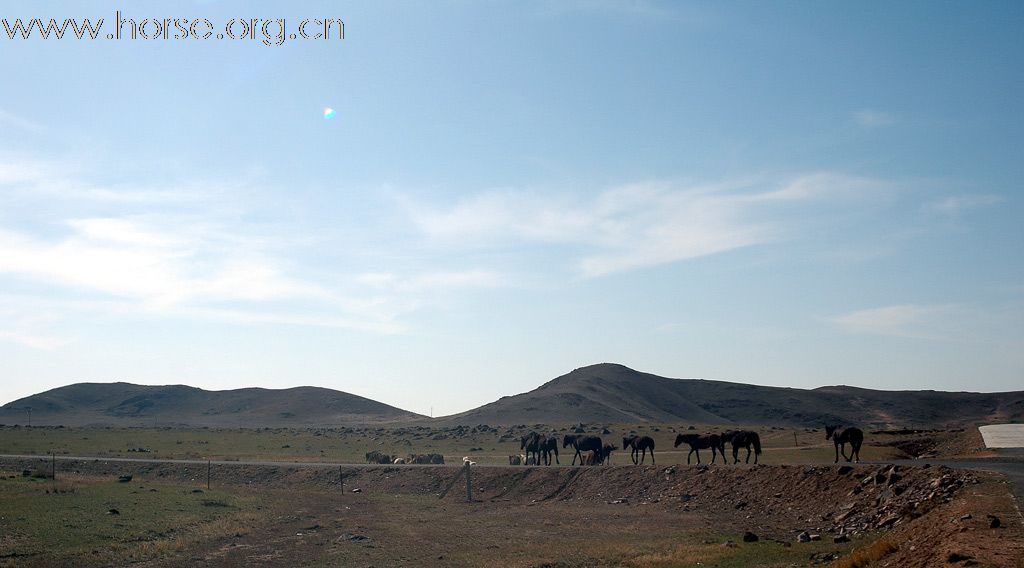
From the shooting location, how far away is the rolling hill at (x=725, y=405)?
491 feet

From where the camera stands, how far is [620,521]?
35.9 metres

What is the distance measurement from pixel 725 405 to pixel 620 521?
A: 149496mm

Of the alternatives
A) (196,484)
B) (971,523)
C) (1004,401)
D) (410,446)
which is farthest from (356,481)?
(1004,401)

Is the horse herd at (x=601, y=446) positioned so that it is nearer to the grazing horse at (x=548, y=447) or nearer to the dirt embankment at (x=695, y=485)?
the grazing horse at (x=548, y=447)

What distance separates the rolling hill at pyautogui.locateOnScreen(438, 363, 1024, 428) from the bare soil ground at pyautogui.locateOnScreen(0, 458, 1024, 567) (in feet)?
303

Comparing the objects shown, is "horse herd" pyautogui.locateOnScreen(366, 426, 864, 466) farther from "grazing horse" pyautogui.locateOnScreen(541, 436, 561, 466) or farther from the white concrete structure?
the white concrete structure

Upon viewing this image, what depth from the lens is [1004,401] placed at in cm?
17500

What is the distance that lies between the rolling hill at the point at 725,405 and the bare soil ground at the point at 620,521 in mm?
92423

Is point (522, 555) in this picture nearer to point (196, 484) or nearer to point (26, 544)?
→ point (26, 544)

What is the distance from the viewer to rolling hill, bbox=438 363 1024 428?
149750 millimetres

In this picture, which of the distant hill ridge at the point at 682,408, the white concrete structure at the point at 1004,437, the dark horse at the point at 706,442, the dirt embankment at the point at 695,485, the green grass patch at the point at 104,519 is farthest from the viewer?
the distant hill ridge at the point at 682,408

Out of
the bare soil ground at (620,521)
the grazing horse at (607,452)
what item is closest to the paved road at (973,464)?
the bare soil ground at (620,521)

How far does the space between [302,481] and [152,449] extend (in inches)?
1359

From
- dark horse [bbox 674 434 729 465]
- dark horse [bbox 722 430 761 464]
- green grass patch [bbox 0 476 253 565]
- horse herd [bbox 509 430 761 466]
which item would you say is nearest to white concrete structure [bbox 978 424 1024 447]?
Result: horse herd [bbox 509 430 761 466]
